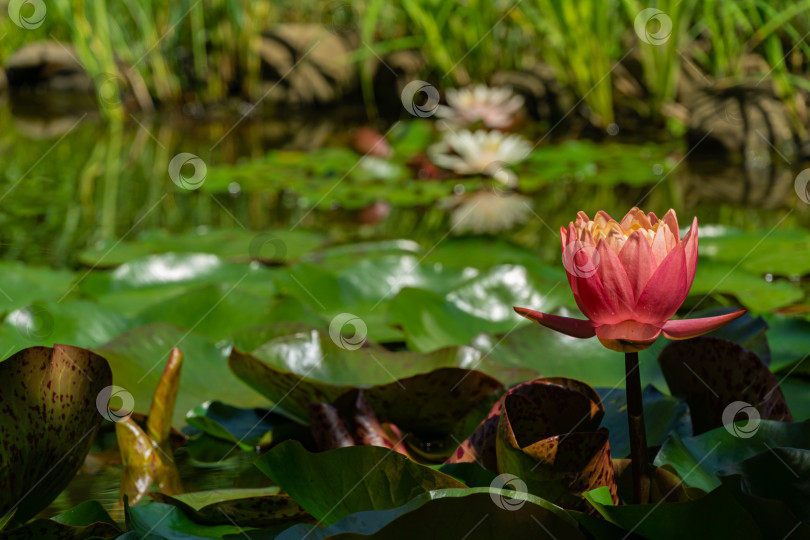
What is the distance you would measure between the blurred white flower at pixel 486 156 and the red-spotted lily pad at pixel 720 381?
2.20 m

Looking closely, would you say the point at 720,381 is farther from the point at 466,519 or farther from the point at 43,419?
the point at 43,419

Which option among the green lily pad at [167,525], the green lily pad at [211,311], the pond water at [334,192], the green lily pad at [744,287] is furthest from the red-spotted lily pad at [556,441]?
the pond water at [334,192]

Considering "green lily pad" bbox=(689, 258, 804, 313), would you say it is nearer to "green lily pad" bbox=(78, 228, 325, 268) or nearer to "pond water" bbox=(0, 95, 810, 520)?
"pond water" bbox=(0, 95, 810, 520)

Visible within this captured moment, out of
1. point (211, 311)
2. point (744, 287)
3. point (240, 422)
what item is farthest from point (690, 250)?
point (744, 287)

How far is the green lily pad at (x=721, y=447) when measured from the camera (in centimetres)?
67

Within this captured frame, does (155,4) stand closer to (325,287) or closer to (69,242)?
(69,242)

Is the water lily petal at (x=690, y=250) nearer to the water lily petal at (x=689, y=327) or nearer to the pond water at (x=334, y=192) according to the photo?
the water lily petal at (x=689, y=327)

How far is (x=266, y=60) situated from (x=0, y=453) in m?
5.61

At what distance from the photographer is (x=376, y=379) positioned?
100 centimetres

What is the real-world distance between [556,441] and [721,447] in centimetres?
18

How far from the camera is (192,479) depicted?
885 millimetres

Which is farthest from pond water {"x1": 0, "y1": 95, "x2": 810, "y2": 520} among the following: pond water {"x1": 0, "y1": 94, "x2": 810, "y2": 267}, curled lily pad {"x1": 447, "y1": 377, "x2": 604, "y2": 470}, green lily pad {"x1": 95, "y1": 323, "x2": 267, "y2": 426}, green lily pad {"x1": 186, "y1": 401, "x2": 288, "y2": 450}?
curled lily pad {"x1": 447, "y1": 377, "x2": 604, "y2": 470}

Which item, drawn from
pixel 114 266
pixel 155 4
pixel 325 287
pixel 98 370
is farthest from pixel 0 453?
pixel 155 4

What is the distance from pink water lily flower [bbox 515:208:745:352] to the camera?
53cm
